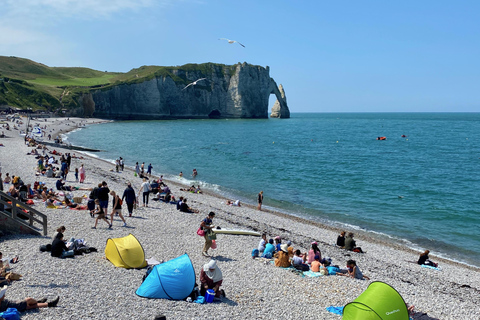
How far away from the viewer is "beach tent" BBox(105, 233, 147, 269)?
11781 mm

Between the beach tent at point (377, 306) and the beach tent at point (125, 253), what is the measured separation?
6629 mm

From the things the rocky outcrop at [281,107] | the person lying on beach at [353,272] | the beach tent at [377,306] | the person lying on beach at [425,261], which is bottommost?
the person lying on beach at [425,261]

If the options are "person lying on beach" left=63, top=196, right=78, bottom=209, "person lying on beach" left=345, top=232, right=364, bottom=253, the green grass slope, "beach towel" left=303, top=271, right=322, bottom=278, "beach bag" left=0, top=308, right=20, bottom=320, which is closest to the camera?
"beach bag" left=0, top=308, right=20, bottom=320

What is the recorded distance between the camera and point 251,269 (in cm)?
1321

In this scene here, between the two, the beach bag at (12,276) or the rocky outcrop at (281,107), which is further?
the rocky outcrop at (281,107)

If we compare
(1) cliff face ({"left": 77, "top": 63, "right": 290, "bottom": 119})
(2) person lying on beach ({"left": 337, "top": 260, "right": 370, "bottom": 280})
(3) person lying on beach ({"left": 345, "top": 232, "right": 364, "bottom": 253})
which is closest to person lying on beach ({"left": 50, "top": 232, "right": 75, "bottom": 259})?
(2) person lying on beach ({"left": 337, "top": 260, "right": 370, "bottom": 280})

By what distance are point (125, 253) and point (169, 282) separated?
2.51 metres

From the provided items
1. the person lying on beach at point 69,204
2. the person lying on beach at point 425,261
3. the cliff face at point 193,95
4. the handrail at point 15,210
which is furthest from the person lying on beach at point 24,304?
the cliff face at point 193,95

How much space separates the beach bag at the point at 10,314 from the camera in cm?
761

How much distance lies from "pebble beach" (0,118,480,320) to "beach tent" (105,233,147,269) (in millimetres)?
285

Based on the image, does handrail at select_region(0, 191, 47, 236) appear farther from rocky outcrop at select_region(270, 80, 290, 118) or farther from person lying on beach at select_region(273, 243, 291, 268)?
rocky outcrop at select_region(270, 80, 290, 118)

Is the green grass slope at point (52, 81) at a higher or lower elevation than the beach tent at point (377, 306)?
higher

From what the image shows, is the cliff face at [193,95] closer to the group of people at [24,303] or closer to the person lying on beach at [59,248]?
the person lying on beach at [59,248]

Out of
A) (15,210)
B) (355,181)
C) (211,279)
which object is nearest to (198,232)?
(211,279)
